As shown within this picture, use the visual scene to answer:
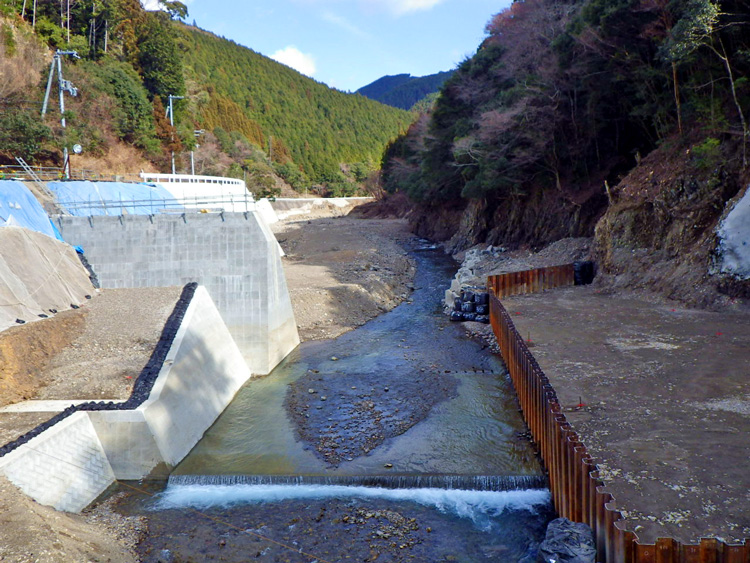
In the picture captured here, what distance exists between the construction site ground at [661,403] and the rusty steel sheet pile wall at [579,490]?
19.1 inches

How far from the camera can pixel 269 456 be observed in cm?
1271

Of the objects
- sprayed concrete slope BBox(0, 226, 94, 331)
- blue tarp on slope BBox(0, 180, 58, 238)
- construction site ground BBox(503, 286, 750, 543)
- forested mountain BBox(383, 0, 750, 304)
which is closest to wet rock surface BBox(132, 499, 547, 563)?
construction site ground BBox(503, 286, 750, 543)

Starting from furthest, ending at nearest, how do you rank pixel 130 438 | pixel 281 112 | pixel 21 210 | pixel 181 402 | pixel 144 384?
1. pixel 281 112
2. pixel 21 210
3. pixel 181 402
4. pixel 144 384
5. pixel 130 438

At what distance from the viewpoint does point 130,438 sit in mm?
11992

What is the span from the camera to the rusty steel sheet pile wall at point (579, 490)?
20.1ft

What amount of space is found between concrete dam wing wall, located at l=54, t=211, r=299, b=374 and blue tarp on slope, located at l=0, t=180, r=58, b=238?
0.89 metres

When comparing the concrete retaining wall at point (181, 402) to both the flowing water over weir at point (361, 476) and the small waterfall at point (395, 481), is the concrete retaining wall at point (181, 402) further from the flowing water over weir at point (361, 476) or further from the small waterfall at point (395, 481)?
the small waterfall at point (395, 481)

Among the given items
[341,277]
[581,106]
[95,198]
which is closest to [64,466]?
[95,198]

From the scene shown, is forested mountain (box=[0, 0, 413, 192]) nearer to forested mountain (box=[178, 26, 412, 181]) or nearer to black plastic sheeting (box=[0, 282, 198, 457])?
forested mountain (box=[178, 26, 412, 181])

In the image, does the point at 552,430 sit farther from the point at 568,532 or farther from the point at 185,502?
the point at 185,502

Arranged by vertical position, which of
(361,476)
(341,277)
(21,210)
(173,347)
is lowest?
(361,476)

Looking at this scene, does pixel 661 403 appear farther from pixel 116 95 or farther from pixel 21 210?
pixel 116 95

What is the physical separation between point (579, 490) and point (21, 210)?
18989 millimetres

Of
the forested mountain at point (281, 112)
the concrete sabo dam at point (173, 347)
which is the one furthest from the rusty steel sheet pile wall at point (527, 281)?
the forested mountain at point (281, 112)
